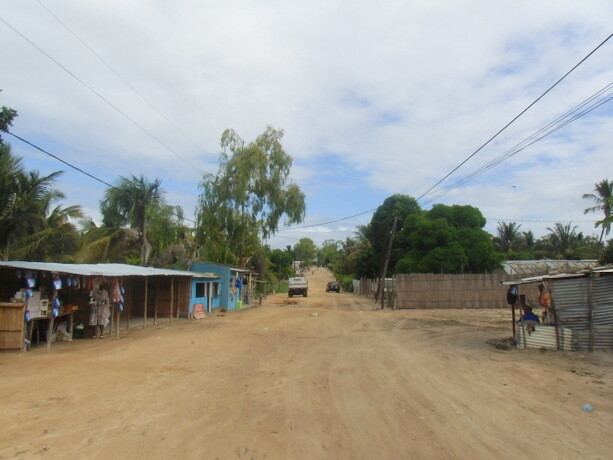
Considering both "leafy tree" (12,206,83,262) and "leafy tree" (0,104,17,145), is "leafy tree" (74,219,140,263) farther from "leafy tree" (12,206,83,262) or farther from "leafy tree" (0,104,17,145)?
"leafy tree" (0,104,17,145)

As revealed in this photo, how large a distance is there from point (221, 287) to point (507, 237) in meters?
43.6

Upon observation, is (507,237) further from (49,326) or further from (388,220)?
(49,326)

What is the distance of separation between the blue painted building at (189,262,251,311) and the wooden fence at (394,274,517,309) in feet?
34.1

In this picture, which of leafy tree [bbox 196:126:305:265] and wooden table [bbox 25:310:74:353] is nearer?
wooden table [bbox 25:310:74:353]

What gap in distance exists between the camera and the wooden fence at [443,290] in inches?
1079

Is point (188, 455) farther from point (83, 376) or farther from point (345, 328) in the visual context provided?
point (345, 328)

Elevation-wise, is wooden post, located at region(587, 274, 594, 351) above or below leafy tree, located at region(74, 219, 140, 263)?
below

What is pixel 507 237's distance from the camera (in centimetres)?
5956

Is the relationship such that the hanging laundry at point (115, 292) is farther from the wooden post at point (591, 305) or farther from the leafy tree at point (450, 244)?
the leafy tree at point (450, 244)

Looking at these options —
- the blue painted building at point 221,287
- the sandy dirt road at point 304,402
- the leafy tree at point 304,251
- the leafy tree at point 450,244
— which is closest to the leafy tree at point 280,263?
the leafy tree at point 450,244

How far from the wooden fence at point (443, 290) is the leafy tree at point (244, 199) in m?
11.8

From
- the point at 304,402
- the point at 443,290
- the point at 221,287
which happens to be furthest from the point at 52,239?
the point at 443,290

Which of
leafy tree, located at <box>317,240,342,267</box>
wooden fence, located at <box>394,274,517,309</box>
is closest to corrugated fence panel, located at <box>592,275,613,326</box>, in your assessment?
wooden fence, located at <box>394,274,517,309</box>

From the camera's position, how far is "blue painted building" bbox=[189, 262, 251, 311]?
26680 mm
